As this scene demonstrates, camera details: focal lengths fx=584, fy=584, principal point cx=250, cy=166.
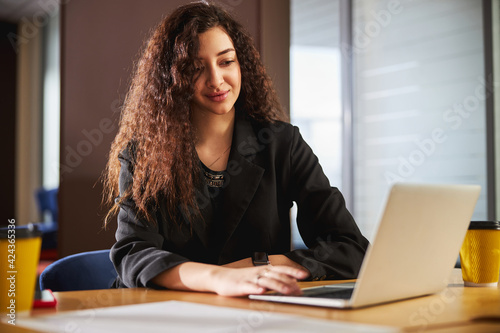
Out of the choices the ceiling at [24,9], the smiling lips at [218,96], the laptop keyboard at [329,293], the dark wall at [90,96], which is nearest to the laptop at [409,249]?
the laptop keyboard at [329,293]

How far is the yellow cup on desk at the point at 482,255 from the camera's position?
114 centimetres

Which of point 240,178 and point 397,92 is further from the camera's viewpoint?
point 397,92

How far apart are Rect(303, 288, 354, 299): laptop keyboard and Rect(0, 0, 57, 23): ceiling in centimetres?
706

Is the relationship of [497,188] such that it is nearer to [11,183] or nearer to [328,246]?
[328,246]

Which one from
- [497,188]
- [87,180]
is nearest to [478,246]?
[87,180]

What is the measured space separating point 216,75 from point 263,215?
0.39 meters

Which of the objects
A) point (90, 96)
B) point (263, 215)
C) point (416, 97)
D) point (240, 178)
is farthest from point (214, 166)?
point (416, 97)

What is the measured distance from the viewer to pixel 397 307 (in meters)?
0.85

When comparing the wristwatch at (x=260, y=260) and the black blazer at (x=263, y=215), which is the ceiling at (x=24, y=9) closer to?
the black blazer at (x=263, y=215)

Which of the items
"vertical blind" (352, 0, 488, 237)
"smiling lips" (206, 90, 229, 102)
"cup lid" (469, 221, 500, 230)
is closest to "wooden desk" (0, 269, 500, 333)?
"cup lid" (469, 221, 500, 230)

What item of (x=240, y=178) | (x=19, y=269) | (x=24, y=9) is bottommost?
(x=19, y=269)

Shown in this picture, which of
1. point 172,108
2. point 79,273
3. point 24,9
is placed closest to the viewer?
point 79,273

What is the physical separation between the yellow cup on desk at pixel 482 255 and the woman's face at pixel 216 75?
0.69 metres

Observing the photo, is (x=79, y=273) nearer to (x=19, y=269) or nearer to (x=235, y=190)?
(x=235, y=190)
